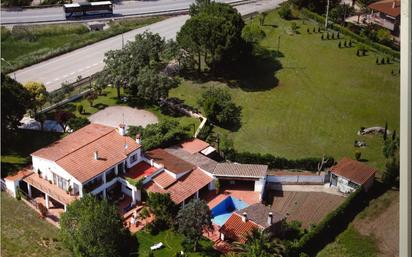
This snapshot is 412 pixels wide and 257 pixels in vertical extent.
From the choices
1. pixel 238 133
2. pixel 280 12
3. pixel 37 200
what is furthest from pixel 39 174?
pixel 280 12

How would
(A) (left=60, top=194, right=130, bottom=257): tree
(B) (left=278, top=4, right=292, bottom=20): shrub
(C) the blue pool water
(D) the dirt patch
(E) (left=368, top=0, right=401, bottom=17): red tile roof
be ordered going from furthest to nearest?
(B) (left=278, top=4, right=292, bottom=20): shrub
(E) (left=368, top=0, right=401, bottom=17): red tile roof
(C) the blue pool water
(D) the dirt patch
(A) (left=60, top=194, right=130, bottom=257): tree

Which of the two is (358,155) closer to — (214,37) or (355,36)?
(214,37)

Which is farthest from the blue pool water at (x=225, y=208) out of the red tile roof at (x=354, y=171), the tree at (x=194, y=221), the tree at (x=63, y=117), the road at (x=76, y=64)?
the road at (x=76, y=64)

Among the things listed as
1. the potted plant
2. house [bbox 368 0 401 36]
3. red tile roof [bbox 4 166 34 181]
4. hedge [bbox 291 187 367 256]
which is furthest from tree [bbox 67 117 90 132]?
house [bbox 368 0 401 36]

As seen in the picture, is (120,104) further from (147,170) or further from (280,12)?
(280,12)

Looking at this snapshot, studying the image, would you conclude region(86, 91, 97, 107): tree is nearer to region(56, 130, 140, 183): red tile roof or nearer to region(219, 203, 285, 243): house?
region(56, 130, 140, 183): red tile roof

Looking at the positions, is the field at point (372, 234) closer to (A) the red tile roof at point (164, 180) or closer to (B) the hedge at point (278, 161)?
(B) the hedge at point (278, 161)
